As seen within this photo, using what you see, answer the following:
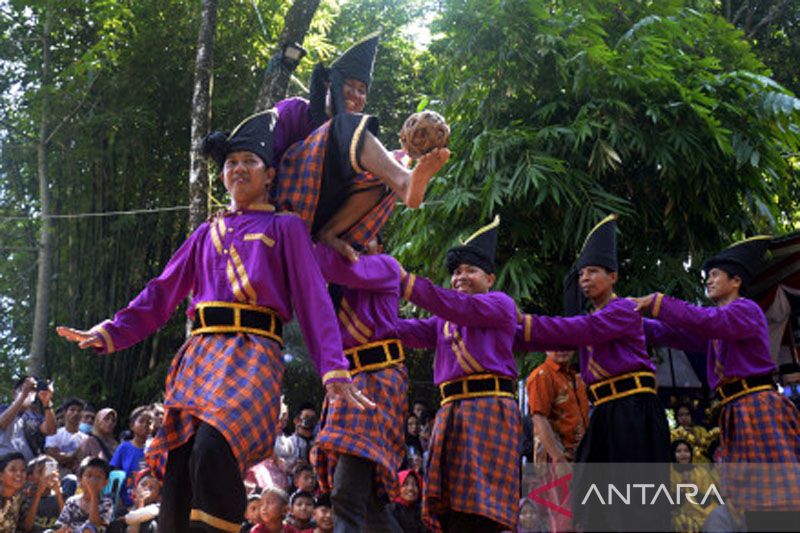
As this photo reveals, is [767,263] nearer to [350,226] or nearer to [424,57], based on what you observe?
[350,226]

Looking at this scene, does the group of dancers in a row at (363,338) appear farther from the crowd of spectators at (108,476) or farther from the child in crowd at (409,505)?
the child in crowd at (409,505)

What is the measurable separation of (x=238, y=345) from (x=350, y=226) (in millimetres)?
914

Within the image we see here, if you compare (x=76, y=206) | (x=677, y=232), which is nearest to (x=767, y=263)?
(x=677, y=232)

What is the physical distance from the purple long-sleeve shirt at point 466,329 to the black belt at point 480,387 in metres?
0.03

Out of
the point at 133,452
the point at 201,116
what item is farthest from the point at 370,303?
the point at 201,116

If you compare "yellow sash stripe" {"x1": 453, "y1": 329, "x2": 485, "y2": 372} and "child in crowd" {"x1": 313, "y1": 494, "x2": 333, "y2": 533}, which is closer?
"yellow sash stripe" {"x1": 453, "y1": 329, "x2": 485, "y2": 372}

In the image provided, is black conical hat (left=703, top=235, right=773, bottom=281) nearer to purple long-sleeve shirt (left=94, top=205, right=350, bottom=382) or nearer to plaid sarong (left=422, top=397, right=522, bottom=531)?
plaid sarong (left=422, top=397, right=522, bottom=531)

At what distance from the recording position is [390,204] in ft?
13.2

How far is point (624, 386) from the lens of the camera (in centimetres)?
520

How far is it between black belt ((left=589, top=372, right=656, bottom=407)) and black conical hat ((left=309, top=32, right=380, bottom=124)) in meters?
2.31

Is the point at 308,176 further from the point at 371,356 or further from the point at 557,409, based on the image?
the point at 557,409

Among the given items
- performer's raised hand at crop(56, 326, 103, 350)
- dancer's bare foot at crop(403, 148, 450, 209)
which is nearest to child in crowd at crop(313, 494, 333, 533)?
performer's raised hand at crop(56, 326, 103, 350)

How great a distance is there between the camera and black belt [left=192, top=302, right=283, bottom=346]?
3.36 meters

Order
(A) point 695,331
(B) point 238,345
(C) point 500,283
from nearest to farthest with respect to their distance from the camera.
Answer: (B) point 238,345, (A) point 695,331, (C) point 500,283
